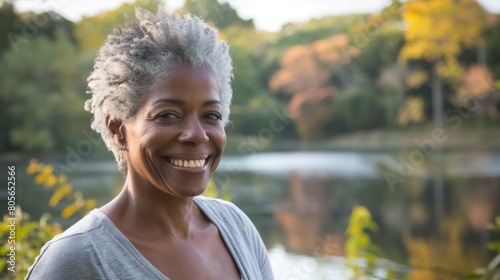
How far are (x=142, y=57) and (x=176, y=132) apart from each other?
0.33 ft

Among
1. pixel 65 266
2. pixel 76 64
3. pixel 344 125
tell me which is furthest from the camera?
pixel 344 125

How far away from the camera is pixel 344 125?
6.29 meters

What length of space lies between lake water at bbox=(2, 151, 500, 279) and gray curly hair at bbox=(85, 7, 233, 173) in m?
4.38

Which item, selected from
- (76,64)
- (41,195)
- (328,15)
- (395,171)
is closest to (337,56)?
(328,15)

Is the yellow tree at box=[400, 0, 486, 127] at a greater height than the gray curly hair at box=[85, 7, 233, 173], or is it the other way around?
the yellow tree at box=[400, 0, 486, 127]

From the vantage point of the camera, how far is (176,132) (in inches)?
29.1

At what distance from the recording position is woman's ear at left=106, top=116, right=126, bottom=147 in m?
0.78

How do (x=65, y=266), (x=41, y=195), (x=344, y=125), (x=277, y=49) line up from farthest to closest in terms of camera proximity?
(x=344, y=125) < (x=277, y=49) < (x=41, y=195) < (x=65, y=266)

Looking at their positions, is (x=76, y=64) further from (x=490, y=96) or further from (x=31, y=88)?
(x=490, y=96)

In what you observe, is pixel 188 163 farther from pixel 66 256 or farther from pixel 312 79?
pixel 312 79

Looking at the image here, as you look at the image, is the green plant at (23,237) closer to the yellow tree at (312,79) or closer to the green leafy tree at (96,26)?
the green leafy tree at (96,26)

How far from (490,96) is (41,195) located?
479 centimetres

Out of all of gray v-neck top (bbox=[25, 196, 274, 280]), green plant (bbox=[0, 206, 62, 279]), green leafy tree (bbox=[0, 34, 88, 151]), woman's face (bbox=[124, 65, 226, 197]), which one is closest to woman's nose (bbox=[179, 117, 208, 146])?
woman's face (bbox=[124, 65, 226, 197])

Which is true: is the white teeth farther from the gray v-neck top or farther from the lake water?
the lake water
